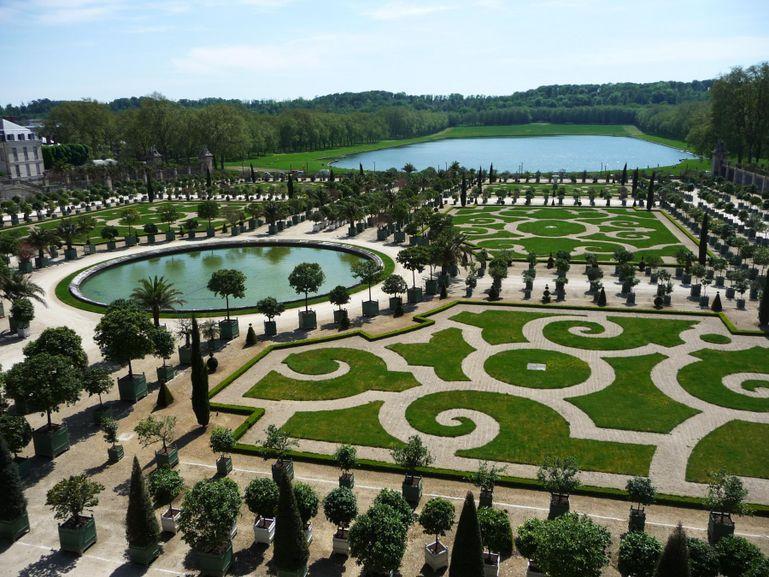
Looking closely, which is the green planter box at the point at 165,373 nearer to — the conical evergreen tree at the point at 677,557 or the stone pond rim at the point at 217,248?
the stone pond rim at the point at 217,248

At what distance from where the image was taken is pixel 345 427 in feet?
101

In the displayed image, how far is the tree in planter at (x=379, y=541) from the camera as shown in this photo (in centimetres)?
1952

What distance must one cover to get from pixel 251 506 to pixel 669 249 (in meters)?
58.1

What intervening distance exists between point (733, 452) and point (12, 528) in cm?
3040

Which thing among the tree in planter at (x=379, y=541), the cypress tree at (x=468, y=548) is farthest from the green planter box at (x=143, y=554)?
the cypress tree at (x=468, y=548)

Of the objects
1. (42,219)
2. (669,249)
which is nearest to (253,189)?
(42,219)

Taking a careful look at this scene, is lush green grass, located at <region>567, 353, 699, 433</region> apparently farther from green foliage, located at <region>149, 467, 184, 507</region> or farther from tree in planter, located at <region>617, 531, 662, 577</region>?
green foliage, located at <region>149, 467, 184, 507</region>

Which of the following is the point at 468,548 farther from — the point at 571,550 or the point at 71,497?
the point at 71,497

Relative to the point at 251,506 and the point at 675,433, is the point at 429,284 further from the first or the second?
the point at 251,506

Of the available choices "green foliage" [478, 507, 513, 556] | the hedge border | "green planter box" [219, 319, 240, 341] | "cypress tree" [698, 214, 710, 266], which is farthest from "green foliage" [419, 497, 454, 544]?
"cypress tree" [698, 214, 710, 266]

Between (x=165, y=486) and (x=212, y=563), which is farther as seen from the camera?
(x=165, y=486)

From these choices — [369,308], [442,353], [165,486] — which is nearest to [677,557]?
[165,486]

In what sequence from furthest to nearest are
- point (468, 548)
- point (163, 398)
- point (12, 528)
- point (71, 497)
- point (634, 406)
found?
point (163, 398)
point (634, 406)
point (12, 528)
point (71, 497)
point (468, 548)

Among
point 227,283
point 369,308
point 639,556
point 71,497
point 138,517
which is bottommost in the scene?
point 639,556
